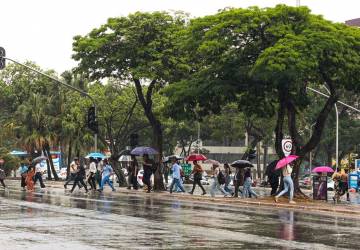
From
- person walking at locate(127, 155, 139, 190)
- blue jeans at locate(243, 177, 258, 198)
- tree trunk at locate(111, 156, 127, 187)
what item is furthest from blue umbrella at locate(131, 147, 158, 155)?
blue jeans at locate(243, 177, 258, 198)

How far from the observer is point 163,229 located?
628 inches

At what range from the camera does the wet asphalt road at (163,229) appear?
13.2m

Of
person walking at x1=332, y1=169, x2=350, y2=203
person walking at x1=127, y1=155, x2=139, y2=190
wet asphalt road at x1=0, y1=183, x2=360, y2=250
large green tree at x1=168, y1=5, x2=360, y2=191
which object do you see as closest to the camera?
wet asphalt road at x1=0, y1=183, x2=360, y2=250

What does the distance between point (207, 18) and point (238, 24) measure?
2.24 m

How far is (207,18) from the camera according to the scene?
3061 centimetres

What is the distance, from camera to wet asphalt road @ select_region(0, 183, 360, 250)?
1321 centimetres

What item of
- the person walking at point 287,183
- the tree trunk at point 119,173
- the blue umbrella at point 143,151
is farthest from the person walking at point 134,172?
the person walking at point 287,183

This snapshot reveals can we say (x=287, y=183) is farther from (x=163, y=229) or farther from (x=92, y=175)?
(x=92, y=175)

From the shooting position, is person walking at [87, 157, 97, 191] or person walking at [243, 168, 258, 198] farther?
person walking at [87, 157, 97, 191]

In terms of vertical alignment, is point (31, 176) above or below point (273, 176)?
below

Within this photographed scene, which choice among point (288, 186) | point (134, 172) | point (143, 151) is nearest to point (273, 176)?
point (288, 186)

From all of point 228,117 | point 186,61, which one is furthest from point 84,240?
point 228,117

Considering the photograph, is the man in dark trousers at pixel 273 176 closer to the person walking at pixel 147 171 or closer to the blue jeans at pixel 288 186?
the blue jeans at pixel 288 186

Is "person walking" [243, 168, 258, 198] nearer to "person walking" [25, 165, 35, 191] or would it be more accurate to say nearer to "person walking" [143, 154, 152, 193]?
"person walking" [143, 154, 152, 193]
